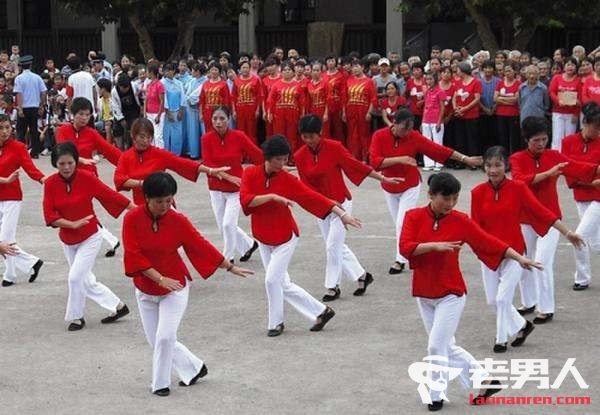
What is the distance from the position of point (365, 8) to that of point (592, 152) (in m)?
22.6

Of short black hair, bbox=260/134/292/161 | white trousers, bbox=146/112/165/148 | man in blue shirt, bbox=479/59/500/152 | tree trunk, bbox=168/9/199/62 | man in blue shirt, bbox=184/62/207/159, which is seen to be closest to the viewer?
short black hair, bbox=260/134/292/161

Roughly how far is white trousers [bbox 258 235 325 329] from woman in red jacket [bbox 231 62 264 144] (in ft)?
37.5

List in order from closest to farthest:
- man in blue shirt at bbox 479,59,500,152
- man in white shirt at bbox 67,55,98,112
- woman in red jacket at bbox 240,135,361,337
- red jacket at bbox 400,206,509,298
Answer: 1. red jacket at bbox 400,206,509,298
2. woman in red jacket at bbox 240,135,361,337
3. man in blue shirt at bbox 479,59,500,152
4. man in white shirt at bbox 67,55,98,112

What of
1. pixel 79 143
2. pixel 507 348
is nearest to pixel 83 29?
pixel 79 143

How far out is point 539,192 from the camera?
455 inches

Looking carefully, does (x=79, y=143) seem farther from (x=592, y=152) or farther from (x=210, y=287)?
(x=592, y=152)

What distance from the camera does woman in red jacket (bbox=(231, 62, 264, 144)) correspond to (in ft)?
73.8

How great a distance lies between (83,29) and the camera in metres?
36.4

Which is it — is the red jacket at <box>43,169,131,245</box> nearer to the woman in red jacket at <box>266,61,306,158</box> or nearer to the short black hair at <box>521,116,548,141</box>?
the short black hair at <box>521,116,548,141</box>

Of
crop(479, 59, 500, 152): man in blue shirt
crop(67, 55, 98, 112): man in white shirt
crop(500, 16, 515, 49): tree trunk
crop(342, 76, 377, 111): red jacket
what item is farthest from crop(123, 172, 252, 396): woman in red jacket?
crop(500, 16, 515, 49): tree trunk

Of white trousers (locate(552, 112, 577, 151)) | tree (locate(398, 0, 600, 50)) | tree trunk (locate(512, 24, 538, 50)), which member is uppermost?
tree (locate(398, 0, 600, 50))

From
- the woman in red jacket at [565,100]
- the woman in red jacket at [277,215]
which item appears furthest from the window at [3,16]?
the woman in red jacket at [277,215]

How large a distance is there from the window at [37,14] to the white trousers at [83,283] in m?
26.7

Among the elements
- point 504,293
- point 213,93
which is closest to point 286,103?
point 213,93
